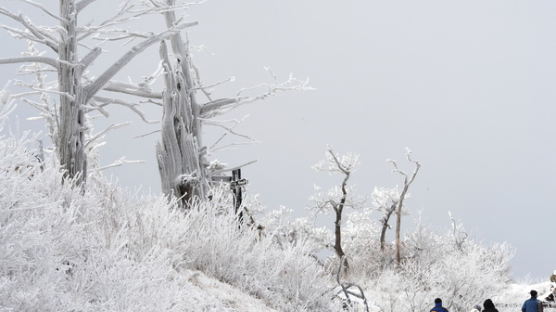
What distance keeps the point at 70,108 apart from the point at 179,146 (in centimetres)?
690

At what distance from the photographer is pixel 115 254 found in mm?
4598

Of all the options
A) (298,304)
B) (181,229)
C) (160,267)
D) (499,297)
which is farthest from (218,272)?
(499,297)

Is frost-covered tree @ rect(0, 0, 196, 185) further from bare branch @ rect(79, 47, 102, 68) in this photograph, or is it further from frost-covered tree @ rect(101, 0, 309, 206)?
frost-covered tree @ rect(101, 0, 309, 206)

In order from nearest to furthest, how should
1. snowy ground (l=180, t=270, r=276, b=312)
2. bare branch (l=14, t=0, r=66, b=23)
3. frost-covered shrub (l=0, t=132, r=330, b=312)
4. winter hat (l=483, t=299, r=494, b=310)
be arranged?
frost-covered shrub (l=0, t=132, r=330, b=312) → snowy ground (l=180, t=270, r=276, b=312) → bare branch (l=14, t=0, r=66, b=23) → winter hat (l=483, t=299, r=494, b=310)

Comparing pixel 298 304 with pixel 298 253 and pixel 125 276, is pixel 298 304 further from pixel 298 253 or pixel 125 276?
pixel 125 276

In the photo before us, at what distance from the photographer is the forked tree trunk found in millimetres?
14195

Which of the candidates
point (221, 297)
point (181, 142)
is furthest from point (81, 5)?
point (181, 142)

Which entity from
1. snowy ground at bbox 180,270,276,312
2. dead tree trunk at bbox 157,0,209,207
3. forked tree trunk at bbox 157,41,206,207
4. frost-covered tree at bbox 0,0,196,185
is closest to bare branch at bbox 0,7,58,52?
frost-covered tree at bbox 0,0,196,185

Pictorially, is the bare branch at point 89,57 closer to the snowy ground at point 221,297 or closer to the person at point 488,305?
the snowy ground at point 221,297

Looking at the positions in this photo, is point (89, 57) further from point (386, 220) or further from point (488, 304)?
point (386, 220)

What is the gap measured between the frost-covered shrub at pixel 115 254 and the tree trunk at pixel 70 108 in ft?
2.81

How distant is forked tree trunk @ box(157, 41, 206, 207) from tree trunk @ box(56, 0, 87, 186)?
611 centimetres

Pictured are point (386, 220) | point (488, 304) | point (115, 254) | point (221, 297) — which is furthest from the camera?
point (386, 220)

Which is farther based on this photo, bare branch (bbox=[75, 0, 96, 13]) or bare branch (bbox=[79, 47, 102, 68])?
bare branch (bbox=[75, 0, 96, 13])
